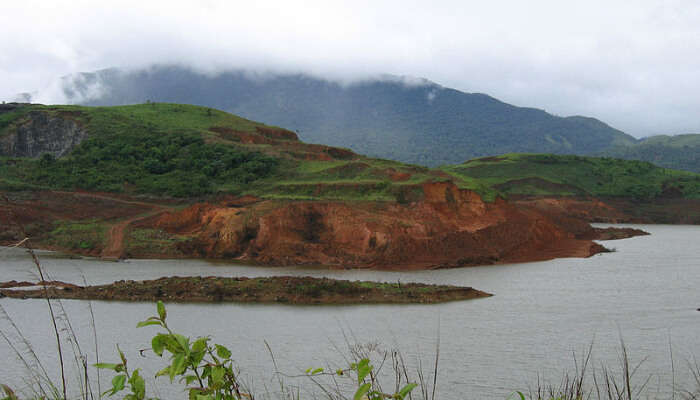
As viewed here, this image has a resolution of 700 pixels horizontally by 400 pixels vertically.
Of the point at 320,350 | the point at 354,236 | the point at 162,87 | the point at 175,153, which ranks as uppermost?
the point at 162,87

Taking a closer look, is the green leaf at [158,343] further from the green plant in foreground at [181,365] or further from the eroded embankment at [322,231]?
the eroded embankment at [322,231]

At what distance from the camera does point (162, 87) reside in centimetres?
17525

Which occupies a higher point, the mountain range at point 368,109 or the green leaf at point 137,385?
the mountain range at point 368,109

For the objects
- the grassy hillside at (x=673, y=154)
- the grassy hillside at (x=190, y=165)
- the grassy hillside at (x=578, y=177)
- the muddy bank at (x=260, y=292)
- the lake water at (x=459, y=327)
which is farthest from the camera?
the grassy hillside at (x=673, y=154)

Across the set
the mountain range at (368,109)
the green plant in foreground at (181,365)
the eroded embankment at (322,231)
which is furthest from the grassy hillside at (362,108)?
the green plant in foreground at (181,365)

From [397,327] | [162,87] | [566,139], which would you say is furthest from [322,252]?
[566,139]

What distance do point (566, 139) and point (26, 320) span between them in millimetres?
192904

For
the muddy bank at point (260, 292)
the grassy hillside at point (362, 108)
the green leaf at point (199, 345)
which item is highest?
the grassy hillside at point (362, 108)

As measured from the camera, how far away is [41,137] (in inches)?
2084

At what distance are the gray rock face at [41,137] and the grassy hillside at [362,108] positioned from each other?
300 ft

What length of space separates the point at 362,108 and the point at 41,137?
126m

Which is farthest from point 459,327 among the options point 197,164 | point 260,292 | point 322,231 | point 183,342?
point 197,164

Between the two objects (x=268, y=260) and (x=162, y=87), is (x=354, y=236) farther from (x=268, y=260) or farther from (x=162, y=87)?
(x=162, y=87)

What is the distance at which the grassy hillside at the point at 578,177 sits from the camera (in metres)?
73.9
